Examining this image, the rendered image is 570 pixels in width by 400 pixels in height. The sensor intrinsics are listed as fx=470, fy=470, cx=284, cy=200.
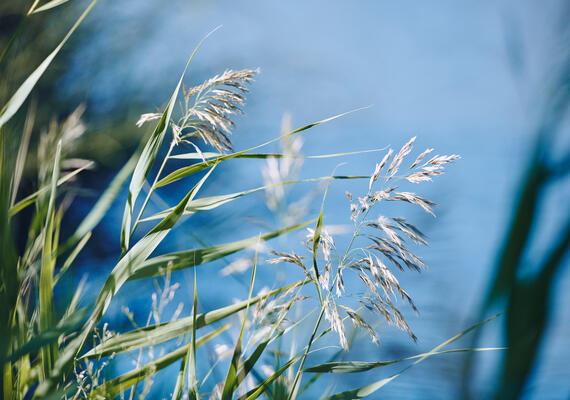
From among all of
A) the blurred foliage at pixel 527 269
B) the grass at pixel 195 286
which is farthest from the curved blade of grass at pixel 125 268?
the blurred foliage at pixel 527 269

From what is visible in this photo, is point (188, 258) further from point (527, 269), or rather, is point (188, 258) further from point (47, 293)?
point (527, 269)

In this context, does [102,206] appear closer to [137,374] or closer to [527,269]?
[137,374]

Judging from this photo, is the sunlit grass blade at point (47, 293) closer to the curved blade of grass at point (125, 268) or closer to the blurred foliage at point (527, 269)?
the curved blade of grass at point (125, 268)

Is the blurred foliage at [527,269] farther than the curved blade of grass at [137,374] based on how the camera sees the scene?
No

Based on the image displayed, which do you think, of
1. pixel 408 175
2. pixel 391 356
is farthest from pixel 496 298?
pixel 408 175

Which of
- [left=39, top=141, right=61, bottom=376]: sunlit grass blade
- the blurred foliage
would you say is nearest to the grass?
[left=39, top=141, right=61, bottom=376]: sunlit grass blade

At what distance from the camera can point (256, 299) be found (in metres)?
0.44

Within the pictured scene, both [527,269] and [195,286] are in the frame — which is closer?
[527,269]

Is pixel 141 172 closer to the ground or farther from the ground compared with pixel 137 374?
farther from the ground

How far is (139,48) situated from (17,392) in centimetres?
163

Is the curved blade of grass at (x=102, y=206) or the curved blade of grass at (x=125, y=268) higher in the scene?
the curved blade of grass at (x=102, y=206)

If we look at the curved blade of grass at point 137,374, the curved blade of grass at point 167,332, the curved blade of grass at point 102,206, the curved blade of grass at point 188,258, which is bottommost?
the curved blade of grass at point 137,374

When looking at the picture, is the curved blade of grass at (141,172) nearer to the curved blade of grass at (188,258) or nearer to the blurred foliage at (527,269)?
the curved blade of grass at (188,258)

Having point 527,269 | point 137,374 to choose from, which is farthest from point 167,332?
point 527,269
